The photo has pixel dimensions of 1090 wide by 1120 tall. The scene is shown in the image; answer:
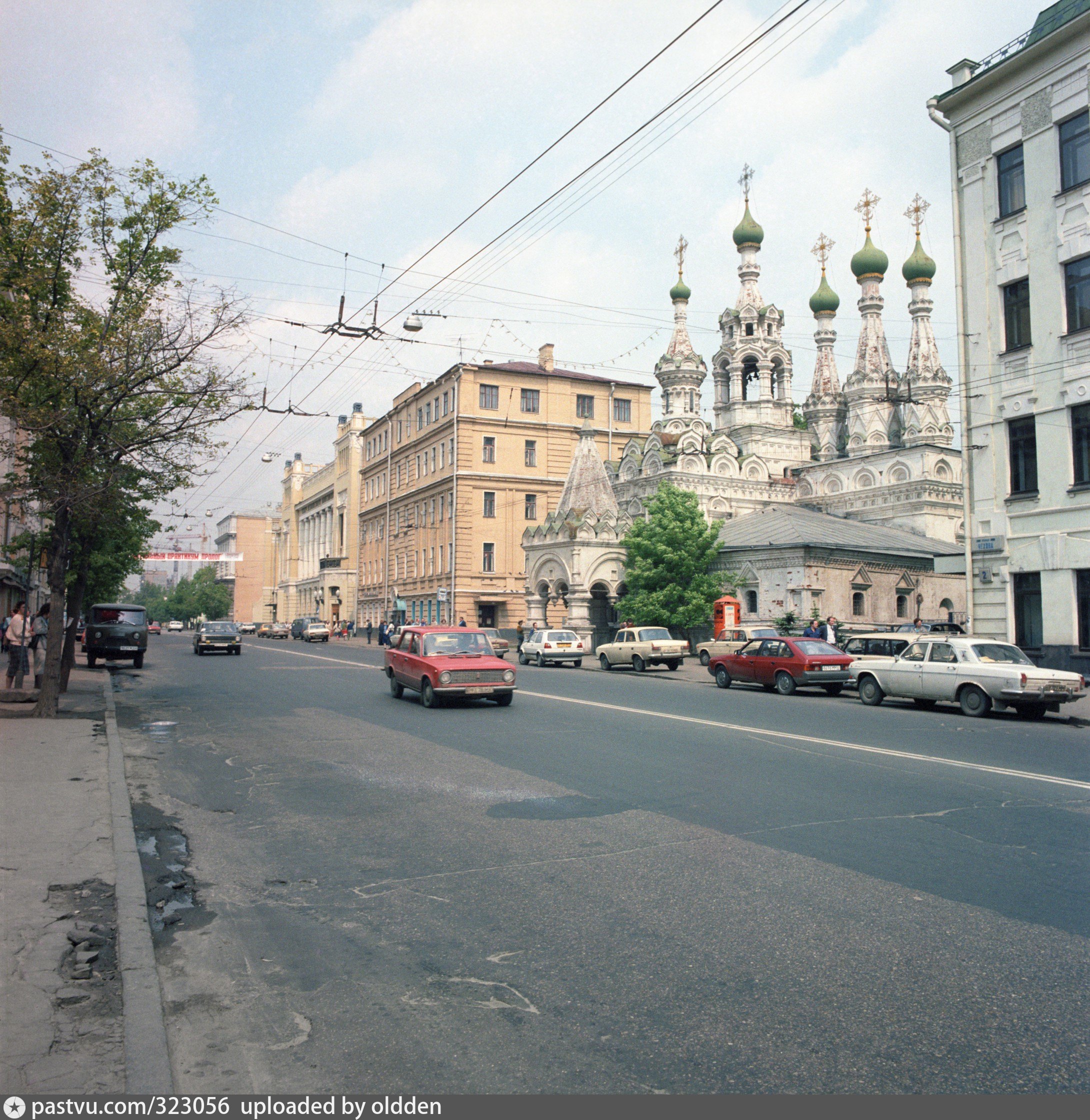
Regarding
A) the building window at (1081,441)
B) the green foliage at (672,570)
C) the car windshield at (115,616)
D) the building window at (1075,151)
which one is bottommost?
the car windshield at (115,616)

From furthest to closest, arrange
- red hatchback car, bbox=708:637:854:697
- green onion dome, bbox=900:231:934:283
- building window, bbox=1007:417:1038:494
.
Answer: green onion dome, bbox=900:231:934:283, building window, bbox=1007:417:1038:494, red hatchback car, bbox=708:637:854:697

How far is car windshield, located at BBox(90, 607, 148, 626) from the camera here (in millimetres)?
29594

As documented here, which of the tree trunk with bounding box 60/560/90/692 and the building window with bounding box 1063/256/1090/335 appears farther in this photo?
the building window with bounding box 1063/256/1090/335

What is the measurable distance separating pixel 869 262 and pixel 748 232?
8.09 metres

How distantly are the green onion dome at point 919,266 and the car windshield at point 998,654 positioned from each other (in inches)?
1824

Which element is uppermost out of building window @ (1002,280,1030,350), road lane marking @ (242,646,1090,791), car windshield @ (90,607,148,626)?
building window @ (1002,280,1030,350)

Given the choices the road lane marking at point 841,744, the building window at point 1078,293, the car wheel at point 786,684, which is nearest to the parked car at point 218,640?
the road lane marking at point 841,744

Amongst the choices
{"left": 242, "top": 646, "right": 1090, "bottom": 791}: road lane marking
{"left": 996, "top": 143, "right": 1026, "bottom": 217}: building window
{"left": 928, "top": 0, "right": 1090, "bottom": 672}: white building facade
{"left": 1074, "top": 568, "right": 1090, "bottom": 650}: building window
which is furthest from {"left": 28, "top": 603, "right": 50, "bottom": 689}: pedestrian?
{"left": 996, "top": 143, "right": 1026, "bottom": 217}: building window

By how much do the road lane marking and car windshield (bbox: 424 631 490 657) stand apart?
2074mm

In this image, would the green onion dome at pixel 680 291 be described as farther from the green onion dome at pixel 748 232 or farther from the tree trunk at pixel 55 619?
the tree trunk at pixel 55 619

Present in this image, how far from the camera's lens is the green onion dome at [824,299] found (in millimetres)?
61594

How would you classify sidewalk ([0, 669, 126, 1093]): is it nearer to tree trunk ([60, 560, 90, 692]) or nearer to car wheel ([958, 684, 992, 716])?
tree trunk ([60, 560, 90, 692])

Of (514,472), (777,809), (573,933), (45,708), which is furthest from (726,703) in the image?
(514,472)

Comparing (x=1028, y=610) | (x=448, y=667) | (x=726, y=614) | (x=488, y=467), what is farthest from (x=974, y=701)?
(x=488, y=467)
